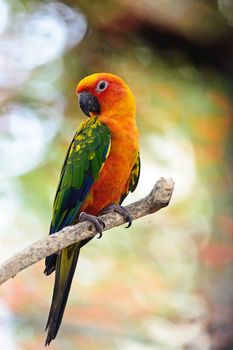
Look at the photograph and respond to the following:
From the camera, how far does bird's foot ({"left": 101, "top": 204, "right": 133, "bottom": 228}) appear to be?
1525 millimetres

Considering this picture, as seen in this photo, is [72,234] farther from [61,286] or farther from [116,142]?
[116,142]

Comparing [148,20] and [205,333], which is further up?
[148,20]

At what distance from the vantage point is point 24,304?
299 cm

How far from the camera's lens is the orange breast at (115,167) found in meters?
1.62

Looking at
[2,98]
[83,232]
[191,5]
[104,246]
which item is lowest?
[83,232]

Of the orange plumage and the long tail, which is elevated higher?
the orange plumage

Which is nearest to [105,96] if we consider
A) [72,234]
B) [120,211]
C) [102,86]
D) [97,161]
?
[102,86]

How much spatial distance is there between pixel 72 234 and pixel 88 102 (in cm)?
42

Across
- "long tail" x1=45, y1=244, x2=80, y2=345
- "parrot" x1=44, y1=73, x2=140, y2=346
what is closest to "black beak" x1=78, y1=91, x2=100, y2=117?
"parrot" x1=44, y1=73, x2=140, y2=346

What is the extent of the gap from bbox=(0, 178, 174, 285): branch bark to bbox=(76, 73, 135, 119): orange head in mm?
279

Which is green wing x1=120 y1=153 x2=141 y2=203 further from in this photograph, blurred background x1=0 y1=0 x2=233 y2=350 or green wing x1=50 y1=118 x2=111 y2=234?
blurred background x1=0 y1=0 x2=233 y2=350

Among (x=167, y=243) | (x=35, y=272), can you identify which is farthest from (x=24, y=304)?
(x=167, y=243)

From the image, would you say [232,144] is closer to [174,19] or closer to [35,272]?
[174,19]

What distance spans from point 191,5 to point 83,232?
1975 mm
